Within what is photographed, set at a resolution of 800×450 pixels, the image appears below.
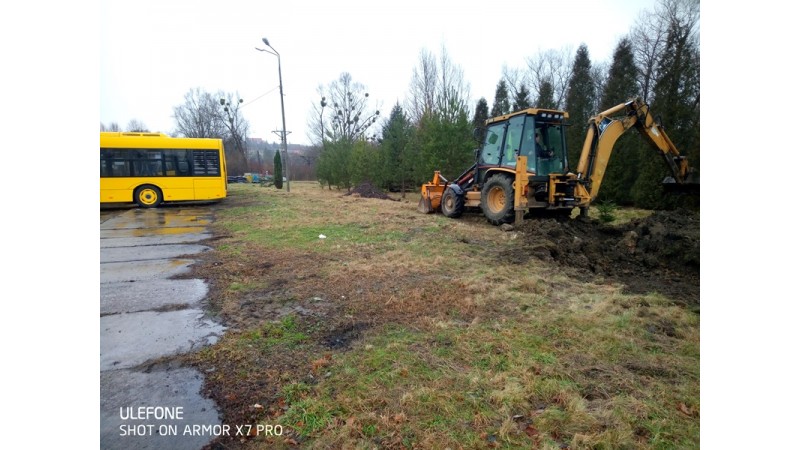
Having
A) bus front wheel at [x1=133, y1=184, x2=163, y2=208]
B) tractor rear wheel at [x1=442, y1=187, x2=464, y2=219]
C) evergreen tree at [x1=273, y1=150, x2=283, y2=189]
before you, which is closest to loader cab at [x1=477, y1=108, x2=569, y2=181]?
tractor rear wheel at [x1=442, y1=187, x2=464, y2=219]

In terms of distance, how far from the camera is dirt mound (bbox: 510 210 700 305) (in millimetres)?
4246

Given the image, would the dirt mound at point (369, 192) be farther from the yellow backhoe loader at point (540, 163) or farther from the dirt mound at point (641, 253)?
the dirt mound at point (641, 253)

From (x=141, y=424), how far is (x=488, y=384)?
1.88 meters

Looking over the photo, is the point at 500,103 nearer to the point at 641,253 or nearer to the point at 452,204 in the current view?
the point at 452,204

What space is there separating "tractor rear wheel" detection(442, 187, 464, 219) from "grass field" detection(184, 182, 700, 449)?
15.9 ft

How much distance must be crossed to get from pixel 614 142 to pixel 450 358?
6376 millimetres

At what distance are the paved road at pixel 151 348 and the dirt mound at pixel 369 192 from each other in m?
11.9

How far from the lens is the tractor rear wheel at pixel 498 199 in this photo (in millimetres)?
8023

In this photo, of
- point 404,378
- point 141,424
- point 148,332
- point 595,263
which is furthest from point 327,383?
point 595,263

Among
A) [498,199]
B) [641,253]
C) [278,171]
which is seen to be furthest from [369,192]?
[641,253]

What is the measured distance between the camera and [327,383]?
7.42 ft

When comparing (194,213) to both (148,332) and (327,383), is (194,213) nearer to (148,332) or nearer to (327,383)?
(148,332)

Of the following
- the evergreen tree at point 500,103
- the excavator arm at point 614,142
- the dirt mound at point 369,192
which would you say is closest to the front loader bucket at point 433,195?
the excavator arm at point 614,142

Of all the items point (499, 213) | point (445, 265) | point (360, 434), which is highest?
point (499, 213)
